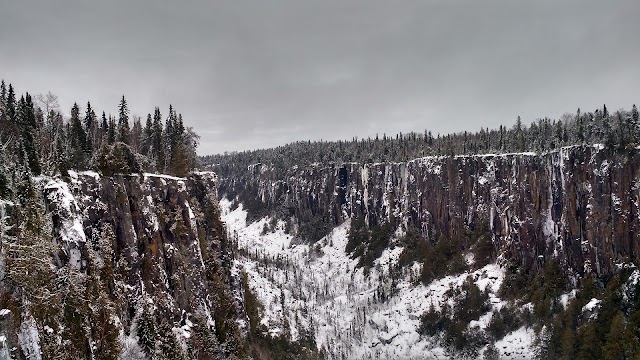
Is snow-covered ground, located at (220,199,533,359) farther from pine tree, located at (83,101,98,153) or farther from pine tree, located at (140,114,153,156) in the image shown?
pine tree, located at (83,101,98,153)

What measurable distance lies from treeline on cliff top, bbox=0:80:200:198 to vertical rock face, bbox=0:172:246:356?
2005mm

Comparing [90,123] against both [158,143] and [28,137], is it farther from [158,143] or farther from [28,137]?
[28,137]

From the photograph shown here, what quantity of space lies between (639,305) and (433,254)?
79360 mm

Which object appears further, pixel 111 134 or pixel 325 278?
pixel 325 278

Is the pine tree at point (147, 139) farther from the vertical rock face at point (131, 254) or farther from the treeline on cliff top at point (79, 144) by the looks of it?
the vertical rock face at point (131, 254)

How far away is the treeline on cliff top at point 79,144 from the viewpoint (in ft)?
134

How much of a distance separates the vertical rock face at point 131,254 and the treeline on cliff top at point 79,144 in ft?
6.58

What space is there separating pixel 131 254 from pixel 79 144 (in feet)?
60.3

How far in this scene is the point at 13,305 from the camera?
79.5ft

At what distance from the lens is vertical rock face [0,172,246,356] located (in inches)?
1377

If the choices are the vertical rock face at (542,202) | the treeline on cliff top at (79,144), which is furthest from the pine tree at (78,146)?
the vertical rock face at (542,202)

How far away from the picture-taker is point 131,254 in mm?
47750

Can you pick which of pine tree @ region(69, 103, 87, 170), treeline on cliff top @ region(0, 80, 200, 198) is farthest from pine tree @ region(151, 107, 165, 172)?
pine tree @ region(69, 103, 87, 170)

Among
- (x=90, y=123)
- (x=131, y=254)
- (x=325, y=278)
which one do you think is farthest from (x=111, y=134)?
(x=325, y=278)
